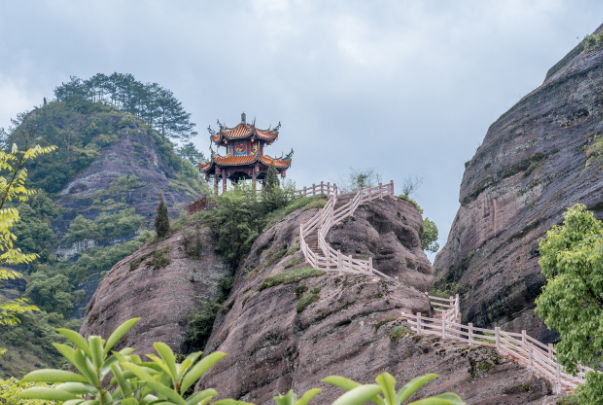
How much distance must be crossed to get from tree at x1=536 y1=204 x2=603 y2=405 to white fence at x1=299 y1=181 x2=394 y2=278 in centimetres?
973

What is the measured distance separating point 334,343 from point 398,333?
275 centimetres

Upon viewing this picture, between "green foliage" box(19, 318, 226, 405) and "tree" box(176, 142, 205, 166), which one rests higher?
"tree" box(176, 142, 205, 166)

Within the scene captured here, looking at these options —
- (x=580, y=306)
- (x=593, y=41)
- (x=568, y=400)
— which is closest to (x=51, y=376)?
(x=580, y=306)

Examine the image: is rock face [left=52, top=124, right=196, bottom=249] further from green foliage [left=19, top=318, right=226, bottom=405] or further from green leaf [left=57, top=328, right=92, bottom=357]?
green leaf [left=57, top=328, right=92, bottom=357]

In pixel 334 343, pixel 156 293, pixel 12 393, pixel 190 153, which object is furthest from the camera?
pixel 190 153

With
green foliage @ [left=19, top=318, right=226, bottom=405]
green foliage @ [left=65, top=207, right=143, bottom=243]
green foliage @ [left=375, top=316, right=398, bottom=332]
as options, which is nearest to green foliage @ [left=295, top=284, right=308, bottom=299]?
green foliage @ [left=375, top=316, right=398, bottom=332]

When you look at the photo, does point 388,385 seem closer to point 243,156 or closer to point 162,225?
point 162,225

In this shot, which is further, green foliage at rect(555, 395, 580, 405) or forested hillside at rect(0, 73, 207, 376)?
forested hillside at rect(0, 73, 207, 376)

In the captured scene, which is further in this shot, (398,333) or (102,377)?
(398,333)

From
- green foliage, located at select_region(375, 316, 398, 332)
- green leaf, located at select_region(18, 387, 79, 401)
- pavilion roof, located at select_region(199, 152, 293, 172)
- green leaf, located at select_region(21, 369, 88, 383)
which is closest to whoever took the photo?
green leaf, located at select_region(18, 387, 79, 401)

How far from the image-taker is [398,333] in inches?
765

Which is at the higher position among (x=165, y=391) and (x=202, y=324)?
(x=202, y=324)

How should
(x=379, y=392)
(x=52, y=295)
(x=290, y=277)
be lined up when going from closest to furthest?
(x=379, y=392) → (x=290, y=277) → (x=52, y=295)

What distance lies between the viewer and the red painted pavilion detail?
48.7 m
